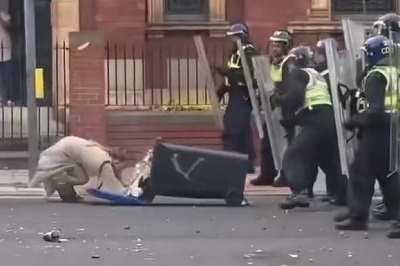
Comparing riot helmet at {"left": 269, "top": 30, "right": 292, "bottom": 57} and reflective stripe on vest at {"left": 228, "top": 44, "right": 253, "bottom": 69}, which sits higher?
riot helmet at {"left": 269, "top": 30, "right": 292, "bottom": 57}

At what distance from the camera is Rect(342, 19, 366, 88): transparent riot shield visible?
1259 cm

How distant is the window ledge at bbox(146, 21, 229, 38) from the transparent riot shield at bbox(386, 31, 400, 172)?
629 cm

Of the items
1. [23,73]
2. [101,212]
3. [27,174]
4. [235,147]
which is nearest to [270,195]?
[235,147]

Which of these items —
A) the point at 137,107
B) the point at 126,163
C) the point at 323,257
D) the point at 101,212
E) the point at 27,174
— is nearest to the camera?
the point at 323,257

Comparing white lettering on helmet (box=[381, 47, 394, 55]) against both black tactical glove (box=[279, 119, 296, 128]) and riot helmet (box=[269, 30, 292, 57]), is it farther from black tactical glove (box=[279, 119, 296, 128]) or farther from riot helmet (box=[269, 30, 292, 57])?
riot helmet (box=[269, 30, 292, 57])

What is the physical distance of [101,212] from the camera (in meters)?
12.3

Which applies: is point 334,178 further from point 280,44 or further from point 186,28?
point 186,28

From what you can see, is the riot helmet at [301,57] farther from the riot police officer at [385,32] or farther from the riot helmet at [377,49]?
the riot helmet at [377,49]

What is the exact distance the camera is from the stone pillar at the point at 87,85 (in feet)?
52.5

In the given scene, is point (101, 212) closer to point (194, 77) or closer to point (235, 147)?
point (235, 147)

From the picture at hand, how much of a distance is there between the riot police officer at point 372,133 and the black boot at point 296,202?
54.5 inches

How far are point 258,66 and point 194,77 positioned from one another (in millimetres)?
3221

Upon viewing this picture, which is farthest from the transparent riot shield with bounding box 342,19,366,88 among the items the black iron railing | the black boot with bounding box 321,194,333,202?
the black iron railing

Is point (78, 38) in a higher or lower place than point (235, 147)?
higher
